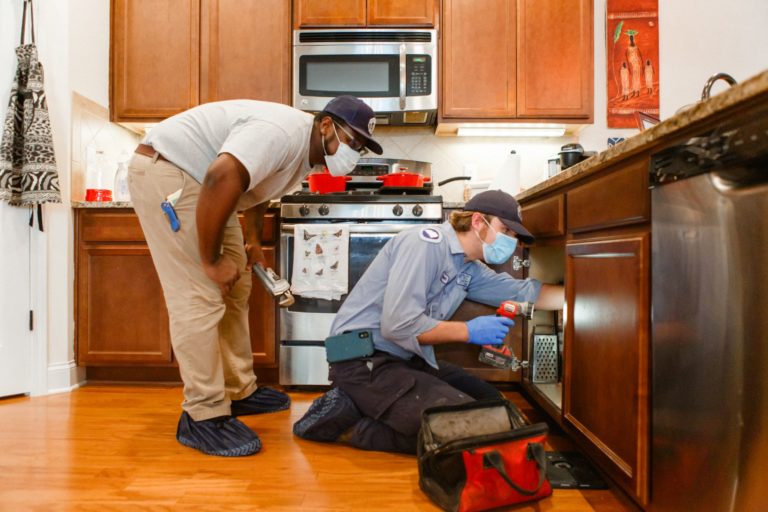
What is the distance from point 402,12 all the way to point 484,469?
7.58 feet

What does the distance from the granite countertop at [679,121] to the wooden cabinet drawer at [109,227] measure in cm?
196

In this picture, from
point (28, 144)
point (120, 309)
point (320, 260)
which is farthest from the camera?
point (120, 309)

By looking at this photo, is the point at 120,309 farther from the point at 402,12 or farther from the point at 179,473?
the point at 402,12

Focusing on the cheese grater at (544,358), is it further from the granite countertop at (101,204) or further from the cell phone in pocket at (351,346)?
the granite countertop at (101,204)

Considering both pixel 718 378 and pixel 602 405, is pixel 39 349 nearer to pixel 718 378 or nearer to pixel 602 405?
pixel 602 405

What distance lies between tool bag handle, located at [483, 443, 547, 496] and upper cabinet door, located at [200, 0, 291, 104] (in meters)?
2.15

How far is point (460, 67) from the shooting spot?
101 inches

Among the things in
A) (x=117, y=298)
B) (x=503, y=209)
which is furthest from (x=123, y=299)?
(x=503, y=209)

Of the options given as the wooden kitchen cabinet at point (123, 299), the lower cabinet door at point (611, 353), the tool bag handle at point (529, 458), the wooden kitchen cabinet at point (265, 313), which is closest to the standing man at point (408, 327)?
the lower cabinet door at point (611, 353)

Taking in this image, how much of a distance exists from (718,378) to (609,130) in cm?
241

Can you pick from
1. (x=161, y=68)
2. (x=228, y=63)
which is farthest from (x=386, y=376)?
(x=161, y=68)

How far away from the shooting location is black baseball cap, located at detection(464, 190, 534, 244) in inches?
60.2

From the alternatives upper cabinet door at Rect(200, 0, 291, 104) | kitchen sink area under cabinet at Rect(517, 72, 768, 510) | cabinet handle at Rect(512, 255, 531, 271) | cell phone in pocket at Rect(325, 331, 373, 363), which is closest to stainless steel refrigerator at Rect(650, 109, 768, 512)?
kitchen sink area under cabinet at Rect(517, 72, 768, 510)

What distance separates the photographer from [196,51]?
8.57 feet
